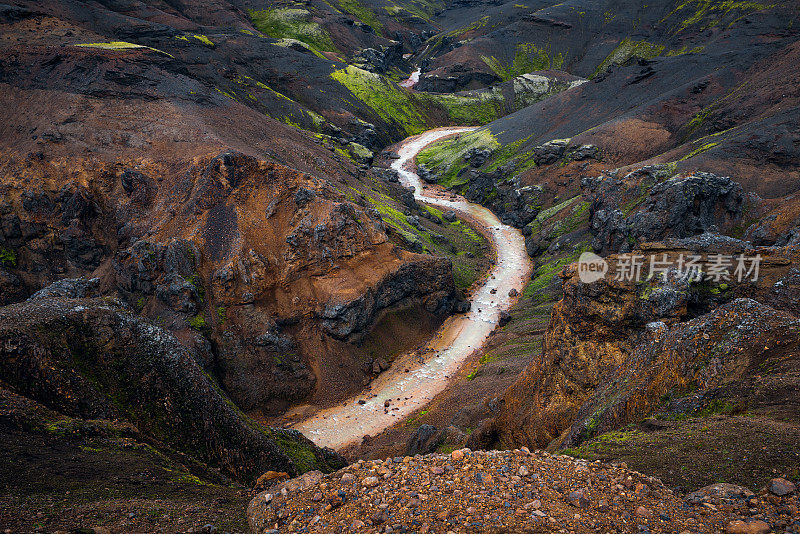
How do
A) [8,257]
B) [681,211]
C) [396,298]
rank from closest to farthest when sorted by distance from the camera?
[8,257]
[396,298]
[681,211]

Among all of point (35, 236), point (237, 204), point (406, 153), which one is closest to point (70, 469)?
point (237, 204)

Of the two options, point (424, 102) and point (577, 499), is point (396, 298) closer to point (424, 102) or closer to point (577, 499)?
point (577, 499)

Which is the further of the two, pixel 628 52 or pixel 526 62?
pixel 526 62

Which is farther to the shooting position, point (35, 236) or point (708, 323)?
point (35, 236)

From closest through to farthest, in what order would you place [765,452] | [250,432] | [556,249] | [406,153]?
[765,452] < [250,432] < [556,249] < [406,153]

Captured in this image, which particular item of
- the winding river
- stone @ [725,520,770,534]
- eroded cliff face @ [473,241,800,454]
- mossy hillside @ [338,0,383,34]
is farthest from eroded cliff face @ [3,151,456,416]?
mossy hillside @ [338,0,383,34]

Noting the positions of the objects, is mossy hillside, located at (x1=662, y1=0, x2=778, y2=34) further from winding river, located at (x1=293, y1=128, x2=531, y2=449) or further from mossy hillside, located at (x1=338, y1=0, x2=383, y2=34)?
mossy hillside, located at (x1=338, y1=0, x2=383, y2=34)

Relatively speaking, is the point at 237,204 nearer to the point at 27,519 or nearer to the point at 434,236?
the point at 434,236

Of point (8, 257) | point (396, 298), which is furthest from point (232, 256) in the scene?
point (8, 257)
